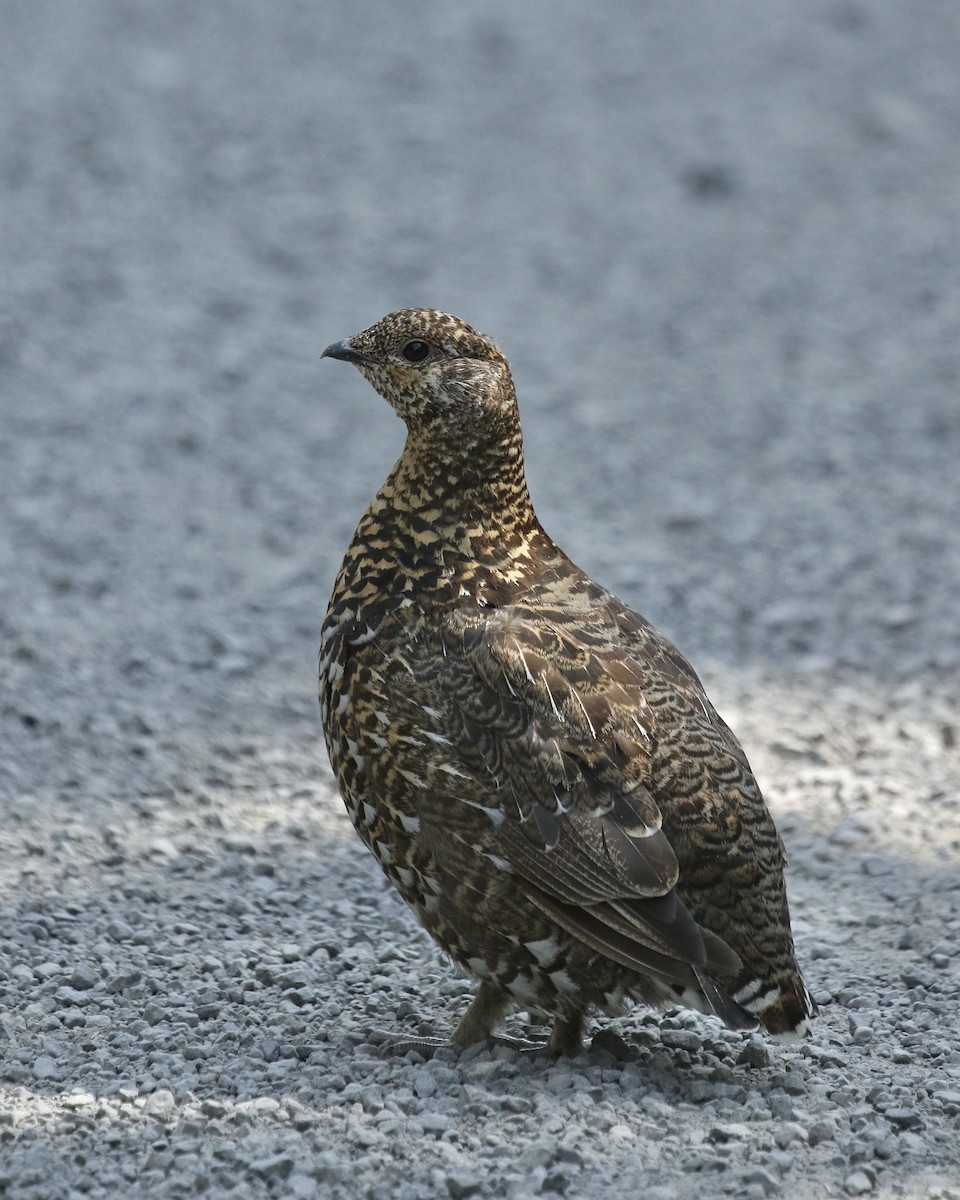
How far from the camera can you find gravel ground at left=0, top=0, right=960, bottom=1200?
17.3 feet

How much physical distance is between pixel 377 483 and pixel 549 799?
7.10m

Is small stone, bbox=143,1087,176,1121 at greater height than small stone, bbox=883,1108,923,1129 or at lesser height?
lesser

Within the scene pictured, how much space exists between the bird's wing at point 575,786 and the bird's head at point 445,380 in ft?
2.77

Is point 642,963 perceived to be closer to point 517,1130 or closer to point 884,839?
point 517,1130

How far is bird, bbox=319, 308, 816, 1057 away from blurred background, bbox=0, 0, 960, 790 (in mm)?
2988

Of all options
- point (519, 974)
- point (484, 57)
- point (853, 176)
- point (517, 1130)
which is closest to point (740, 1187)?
point (517, 1130)

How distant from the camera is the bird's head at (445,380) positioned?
20.0 ft

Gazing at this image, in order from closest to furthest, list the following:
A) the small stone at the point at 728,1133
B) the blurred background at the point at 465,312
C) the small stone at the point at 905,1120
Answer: the small stone at the point at 728,1133 < the small stone at the point at 905,1120 < the blurred background at the point at 465,312

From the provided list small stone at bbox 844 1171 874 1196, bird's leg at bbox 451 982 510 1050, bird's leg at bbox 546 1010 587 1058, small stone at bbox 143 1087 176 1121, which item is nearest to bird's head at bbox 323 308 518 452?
bird's leg at bbox 451 982 510 1050

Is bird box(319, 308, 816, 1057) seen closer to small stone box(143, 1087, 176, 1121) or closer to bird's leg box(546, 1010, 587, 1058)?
bird's leg box(546, 1010, 587, 1058)

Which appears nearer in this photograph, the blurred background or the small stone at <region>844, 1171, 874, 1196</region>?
the small stone at <region>844, 1171, 874, 1196</region>

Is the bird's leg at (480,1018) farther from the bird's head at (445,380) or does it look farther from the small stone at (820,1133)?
the bird's head at (445,380)

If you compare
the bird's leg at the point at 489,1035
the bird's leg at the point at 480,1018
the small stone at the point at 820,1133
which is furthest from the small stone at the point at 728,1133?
the bird's leg at the point at 480,1018

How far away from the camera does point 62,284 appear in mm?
14180
